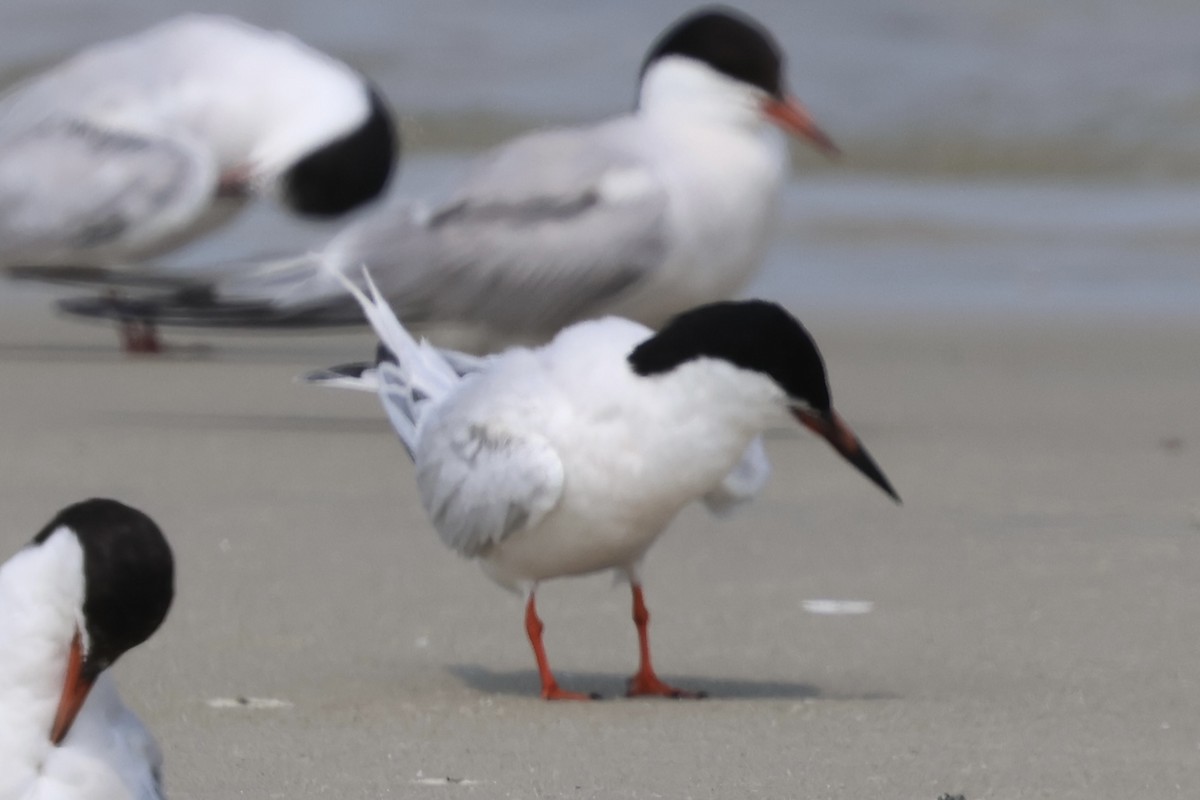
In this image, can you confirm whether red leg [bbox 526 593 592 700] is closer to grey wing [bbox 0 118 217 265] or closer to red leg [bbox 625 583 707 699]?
red leg [bbox 625 583 707 699]

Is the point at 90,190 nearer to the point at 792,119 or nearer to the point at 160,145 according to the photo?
the point at 160,145

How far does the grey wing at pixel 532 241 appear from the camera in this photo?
5.73 metres

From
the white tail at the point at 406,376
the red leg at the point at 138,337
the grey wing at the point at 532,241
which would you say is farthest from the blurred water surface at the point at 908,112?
the white tail at the point at 406,376

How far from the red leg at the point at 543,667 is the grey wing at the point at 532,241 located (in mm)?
2305

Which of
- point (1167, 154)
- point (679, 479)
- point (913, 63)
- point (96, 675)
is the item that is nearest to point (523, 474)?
point (679, 479)

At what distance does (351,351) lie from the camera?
743cm

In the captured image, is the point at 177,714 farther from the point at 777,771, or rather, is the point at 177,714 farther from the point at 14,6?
the point at 14,6

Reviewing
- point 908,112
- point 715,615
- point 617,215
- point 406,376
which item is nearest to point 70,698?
point 406,376

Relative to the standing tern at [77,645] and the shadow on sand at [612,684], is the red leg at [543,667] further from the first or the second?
the standing tern at [77,645]

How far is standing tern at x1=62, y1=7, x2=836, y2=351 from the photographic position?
18.8 ft

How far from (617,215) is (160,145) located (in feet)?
6.20

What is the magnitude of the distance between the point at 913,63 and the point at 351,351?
17.3ft

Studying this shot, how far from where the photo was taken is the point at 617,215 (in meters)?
5.71

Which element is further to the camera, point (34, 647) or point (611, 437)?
point (611, 437)
